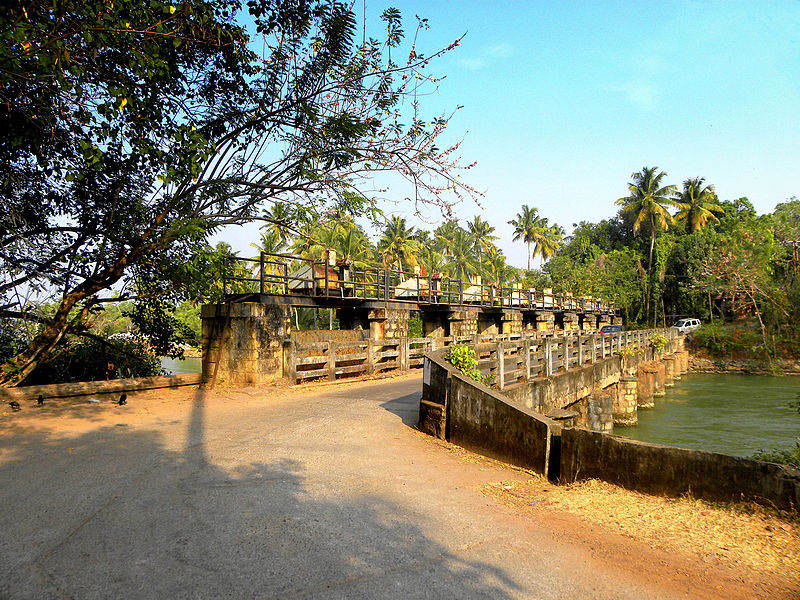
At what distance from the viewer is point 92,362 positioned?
46.9 feet

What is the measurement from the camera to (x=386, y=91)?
9.48 metres

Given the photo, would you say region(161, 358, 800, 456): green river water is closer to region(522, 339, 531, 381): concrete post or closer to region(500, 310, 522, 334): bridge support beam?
region(522, 339, 531, 381): concrete post

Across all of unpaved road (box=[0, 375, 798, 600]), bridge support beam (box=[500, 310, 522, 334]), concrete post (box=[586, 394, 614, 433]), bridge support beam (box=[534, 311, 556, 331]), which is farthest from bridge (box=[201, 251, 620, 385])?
bridge support beam (box=[534, 311, 556, 331])

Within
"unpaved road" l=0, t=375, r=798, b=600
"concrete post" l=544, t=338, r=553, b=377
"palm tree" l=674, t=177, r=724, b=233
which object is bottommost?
"unpaved road" l=0, t=375, r=798, b=600

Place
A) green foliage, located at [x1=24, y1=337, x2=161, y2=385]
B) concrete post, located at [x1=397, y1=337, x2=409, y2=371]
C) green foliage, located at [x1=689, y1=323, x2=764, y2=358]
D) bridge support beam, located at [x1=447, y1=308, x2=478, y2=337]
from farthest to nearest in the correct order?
green foliage, located at [x1=689, y1=323, x2=764, y2=358] → bridge support beam, located at [x1=447, y1=308, x2=478, y2=337] → concrete post, located at [x1=397, y1=337, x2=409, y2=371] → green foliage, located at [x1=24, y1=337, x2=161, y2=385]

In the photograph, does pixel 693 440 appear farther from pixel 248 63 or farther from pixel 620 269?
pixel 620 269

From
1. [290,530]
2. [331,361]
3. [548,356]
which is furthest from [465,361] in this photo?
[331,361]

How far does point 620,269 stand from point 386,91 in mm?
56040

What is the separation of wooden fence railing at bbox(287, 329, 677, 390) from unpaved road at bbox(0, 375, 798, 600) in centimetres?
336

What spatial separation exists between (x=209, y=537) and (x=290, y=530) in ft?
2.15

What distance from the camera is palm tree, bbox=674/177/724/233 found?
57312 mm

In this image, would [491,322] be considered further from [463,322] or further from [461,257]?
[461,257]

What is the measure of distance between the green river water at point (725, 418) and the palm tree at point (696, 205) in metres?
29.6

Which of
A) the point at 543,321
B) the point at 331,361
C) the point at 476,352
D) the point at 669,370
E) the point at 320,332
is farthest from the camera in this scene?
the point at 543,321
